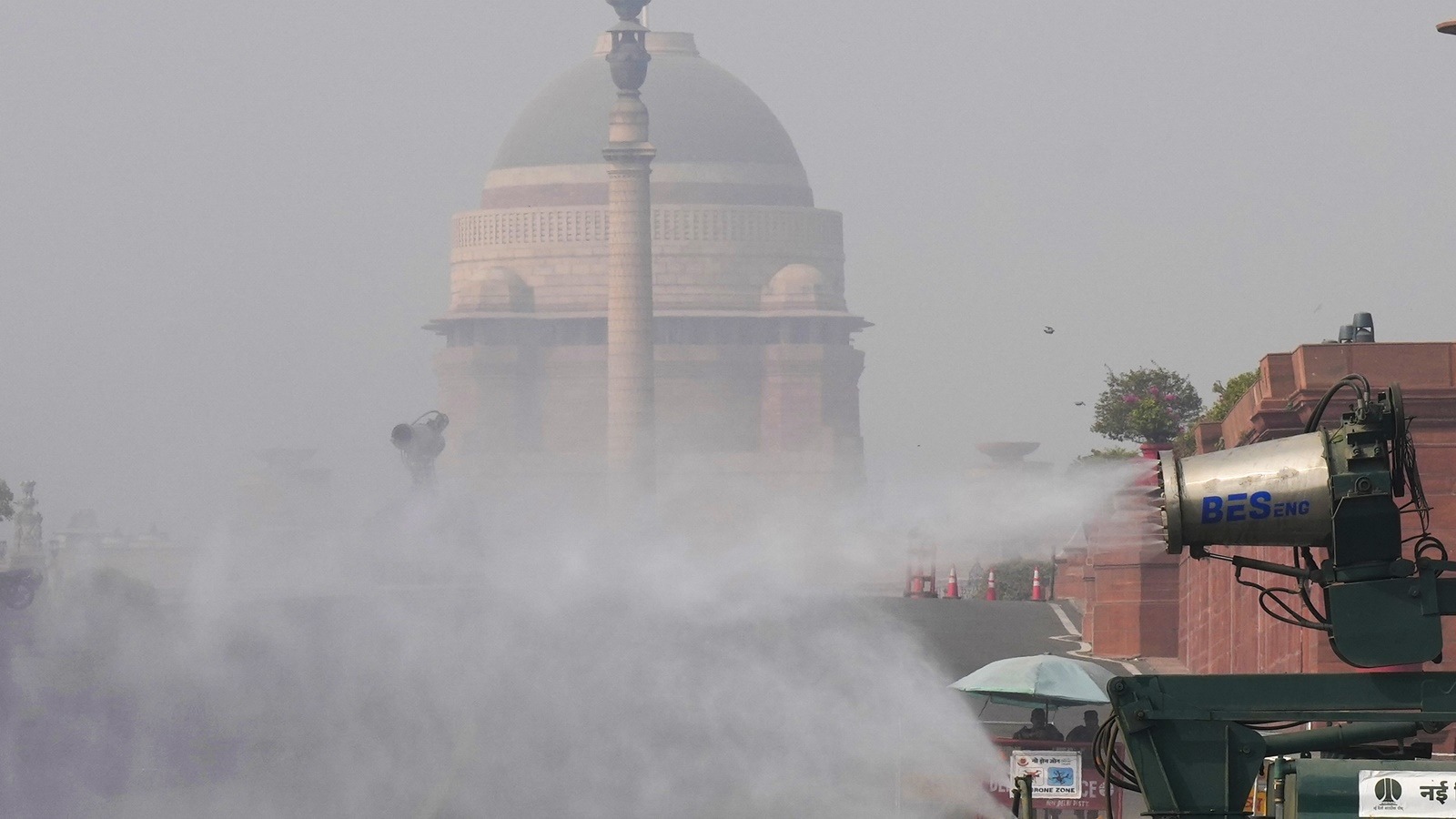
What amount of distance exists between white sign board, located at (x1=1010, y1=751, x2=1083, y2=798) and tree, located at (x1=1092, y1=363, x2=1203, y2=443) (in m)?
27.1

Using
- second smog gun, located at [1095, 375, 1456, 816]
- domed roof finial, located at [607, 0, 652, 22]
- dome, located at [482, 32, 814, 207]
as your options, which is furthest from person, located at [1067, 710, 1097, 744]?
dome, located at [482, 32, 814, 207]

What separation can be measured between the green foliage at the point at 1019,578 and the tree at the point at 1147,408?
98.6 ft

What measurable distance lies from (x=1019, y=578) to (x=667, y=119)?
99066mm

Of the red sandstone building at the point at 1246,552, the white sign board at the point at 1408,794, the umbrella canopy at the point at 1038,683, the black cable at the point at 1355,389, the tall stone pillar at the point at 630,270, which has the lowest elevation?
the white sign board at the point at 1408,794

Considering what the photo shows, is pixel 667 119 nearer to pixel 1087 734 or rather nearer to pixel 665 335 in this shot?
pixel 665 335

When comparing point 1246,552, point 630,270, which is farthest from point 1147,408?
point 630,270

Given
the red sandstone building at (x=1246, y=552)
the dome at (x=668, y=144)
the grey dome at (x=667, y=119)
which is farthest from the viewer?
the grey dome at (x=667, y=119)

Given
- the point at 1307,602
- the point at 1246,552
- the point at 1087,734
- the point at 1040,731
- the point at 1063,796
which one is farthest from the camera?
the point at 1246,552

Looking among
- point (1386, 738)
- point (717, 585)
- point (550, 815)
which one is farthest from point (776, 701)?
point (1386, 738)

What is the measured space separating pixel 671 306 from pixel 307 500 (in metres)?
124

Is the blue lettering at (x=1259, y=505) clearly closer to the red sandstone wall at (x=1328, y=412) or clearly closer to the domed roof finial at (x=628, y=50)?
the red sandstone wall at (x=1328, y=412)

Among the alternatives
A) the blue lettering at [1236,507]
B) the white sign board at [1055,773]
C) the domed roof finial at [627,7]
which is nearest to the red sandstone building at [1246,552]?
the white sign board at [1055,773]

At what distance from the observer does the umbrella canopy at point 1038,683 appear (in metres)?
24.2

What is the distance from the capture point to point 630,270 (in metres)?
147
